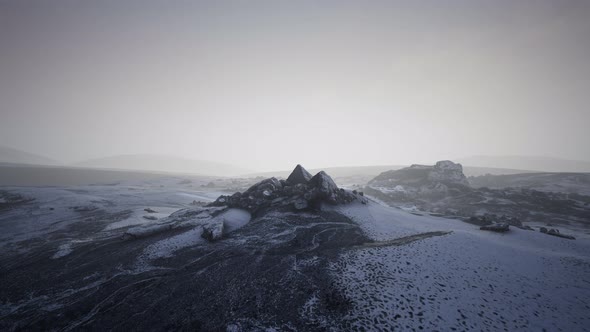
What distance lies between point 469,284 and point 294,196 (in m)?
17.7

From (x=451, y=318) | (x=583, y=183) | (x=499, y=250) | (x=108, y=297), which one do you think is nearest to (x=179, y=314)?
(x=108, y=297)

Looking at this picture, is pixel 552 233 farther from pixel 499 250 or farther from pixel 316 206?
pixel 316 206

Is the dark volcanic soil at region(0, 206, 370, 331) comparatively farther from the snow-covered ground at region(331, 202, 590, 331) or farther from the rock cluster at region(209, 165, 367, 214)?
the rock cluster at region(209, 165, 367, 214)

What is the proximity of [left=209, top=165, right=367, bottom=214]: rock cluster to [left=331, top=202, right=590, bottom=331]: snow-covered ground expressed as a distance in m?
10.3

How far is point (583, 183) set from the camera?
175 ft

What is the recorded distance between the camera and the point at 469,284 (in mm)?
11891

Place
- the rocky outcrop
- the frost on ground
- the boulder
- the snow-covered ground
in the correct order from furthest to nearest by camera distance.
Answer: the rocky outcrop → the boulder → the frost on ground → the snow-covered ground

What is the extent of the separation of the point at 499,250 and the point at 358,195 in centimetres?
1569

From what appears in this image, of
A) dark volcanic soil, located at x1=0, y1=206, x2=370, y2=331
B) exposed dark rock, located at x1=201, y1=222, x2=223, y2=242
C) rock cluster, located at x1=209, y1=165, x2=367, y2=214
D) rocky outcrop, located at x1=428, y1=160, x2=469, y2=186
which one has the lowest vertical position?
dark volcanic soil, located at x1=0, y1=206, x2=370, y2=331

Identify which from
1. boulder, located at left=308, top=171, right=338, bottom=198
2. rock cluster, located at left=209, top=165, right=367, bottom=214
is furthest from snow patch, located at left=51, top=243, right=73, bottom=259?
boulder, located at left=308, top=171, right=338, bottom=198

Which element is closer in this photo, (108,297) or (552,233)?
(108,297)

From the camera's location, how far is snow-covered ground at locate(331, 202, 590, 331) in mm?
9641

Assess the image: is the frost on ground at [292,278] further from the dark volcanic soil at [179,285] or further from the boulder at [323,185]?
the boulder at [323,185]

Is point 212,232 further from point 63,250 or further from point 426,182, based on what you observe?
point 426,182
